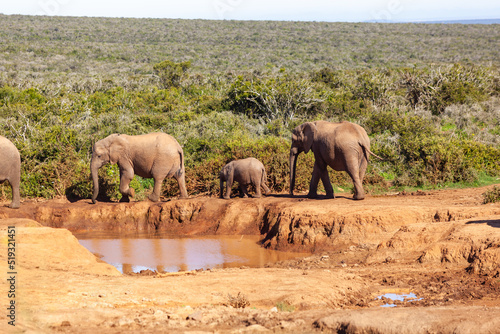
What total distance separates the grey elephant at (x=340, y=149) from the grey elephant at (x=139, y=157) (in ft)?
11.0

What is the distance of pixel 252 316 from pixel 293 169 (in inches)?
332

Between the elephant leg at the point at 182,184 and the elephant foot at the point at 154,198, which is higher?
the elephant leg at the point at 182,184

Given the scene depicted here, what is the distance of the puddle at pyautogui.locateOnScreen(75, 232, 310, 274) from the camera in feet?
Answer: 38.5

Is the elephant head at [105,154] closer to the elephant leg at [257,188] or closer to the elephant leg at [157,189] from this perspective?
the elephant leg at [157,189]

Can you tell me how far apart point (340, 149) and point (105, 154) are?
18.8 ft

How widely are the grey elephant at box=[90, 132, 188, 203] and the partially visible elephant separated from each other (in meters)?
1.76

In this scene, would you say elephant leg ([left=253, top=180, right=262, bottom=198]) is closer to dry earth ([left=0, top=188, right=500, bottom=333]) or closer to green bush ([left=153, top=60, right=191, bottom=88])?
dry earth ([left=0, top=188, right=500, bottom=333])

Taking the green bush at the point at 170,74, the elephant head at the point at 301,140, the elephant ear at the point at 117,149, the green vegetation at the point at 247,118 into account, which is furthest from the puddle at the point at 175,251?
the green bush at the point at 170,74

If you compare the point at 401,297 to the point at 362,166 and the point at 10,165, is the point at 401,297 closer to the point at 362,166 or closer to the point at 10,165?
the point at 362,166

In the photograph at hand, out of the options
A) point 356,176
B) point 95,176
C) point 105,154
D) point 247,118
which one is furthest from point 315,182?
point 247,118

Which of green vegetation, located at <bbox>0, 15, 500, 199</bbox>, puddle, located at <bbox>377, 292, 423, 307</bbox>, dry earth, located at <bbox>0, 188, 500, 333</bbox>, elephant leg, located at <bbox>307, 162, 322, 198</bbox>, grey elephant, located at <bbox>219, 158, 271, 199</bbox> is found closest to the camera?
dry earth, located at <bbox>0, 188, 500, 333</bbox>

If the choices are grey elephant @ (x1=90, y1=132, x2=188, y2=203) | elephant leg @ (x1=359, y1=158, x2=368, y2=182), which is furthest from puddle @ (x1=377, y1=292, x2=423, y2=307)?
grey elephant @ (x1=90, y1=132, x2=188, y2=203)

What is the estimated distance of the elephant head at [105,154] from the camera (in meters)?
15.3

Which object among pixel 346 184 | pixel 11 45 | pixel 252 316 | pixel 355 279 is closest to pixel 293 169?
pixel 346 184
